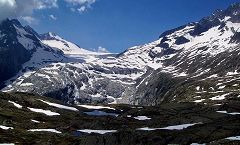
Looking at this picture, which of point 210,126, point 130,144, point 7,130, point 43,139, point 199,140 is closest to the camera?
point 199,140

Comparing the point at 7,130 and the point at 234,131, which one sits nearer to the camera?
the point at 234,131

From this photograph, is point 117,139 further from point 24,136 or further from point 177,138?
point 24,136

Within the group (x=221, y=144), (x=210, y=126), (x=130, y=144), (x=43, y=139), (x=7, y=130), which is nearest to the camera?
(x=221, y=144)

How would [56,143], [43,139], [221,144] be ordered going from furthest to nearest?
1. [43,139]
2. [56,143]
3. [221,144]

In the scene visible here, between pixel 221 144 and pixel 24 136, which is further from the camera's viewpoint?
pixel 24 136

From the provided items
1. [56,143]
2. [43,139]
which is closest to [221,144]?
[56,143]

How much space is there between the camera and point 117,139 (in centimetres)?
13650

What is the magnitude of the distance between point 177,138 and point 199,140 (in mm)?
8488

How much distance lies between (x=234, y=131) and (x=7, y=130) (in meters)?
93.7

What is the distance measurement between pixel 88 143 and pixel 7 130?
212 feet

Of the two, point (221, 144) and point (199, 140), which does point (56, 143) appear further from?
point (221, 144)

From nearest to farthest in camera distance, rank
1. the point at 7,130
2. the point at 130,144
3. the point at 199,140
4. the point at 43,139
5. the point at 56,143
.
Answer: the point at 199,140 < the point at 130,144 < the point at 56,143 < the point at 43,139 < the point at 7,130

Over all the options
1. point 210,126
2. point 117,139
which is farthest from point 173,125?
point 117,139

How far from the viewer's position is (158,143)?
133 m
